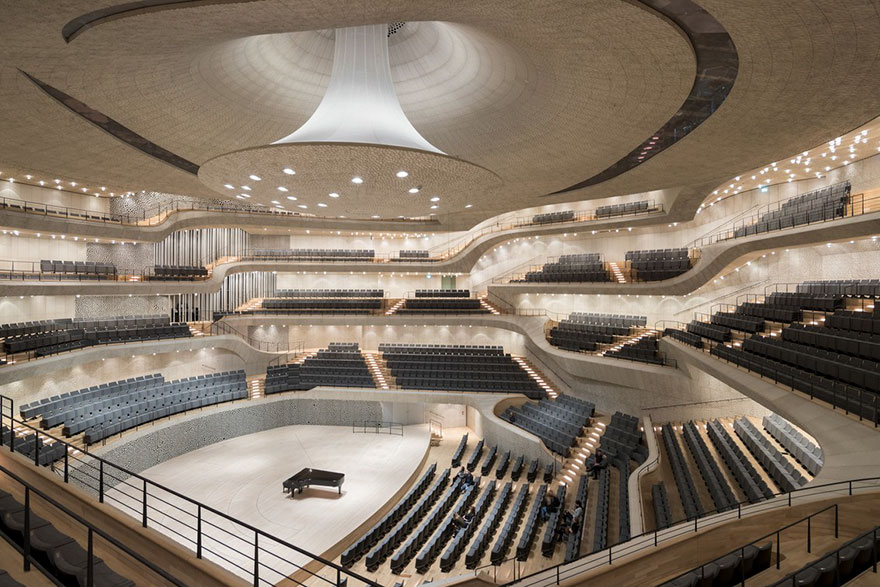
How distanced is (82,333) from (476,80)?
1720 centimetres

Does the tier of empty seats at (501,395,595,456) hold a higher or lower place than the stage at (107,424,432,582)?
higher

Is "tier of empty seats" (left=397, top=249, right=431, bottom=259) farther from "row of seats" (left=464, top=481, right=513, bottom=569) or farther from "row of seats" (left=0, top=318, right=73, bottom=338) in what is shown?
"row of seats" (left=464, top=481, right=513, bottom=569)

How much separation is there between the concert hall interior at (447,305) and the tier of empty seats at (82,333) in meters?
0.15

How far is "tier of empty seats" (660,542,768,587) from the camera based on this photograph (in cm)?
507

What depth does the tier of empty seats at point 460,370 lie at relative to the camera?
20.8 m

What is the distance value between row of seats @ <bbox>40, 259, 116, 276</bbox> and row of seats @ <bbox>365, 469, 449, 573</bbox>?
16738mm

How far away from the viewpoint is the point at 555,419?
17453mm

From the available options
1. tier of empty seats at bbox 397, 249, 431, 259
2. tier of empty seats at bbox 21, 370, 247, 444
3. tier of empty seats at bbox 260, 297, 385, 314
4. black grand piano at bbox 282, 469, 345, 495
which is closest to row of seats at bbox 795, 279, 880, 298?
black grand piano at bbox 282, 469, 345, 495

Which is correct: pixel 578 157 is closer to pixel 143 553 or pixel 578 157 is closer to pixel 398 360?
pixel 143 553

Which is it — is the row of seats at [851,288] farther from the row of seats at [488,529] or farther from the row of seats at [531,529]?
the row of seats at [488,529]

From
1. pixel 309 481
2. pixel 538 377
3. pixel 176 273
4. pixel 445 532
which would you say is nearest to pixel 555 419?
pixel 538 377

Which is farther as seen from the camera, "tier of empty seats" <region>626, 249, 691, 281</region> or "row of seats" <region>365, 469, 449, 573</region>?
"tier of empty seats" <region>626, 249, 691, 281</region>

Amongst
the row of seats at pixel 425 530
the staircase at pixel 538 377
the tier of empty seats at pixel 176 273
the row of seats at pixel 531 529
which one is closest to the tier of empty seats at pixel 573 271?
the staircase at pixel 538 377

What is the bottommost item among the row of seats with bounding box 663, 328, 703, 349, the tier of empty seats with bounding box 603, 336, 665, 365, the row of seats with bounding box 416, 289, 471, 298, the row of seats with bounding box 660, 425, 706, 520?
the row of seats with bounding box 660, 425, 706, 520
